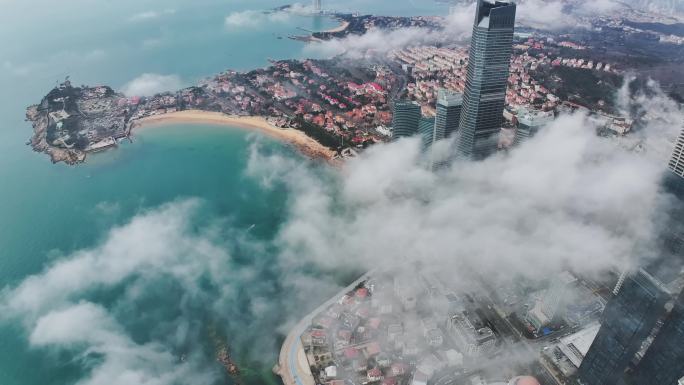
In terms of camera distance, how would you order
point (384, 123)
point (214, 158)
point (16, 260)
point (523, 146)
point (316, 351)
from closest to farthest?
point (316, 351) < point (16, 260) < point (523, 146) < point (214, 158) < point (384, 123)

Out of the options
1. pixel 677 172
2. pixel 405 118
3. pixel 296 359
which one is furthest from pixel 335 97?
pixel 677 172

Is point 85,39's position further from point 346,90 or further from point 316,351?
point 316,351

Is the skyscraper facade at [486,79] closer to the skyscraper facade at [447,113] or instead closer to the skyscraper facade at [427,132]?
the skyscraper facade at [447,113]

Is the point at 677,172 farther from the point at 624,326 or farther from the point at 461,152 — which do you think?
the point at 461,152

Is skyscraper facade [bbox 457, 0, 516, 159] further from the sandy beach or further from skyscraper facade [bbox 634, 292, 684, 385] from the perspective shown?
skyscraper facade [bbox 634, 292, 684, 385]

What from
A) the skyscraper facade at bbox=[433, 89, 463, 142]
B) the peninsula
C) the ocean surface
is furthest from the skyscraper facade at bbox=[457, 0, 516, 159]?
the ocean surface

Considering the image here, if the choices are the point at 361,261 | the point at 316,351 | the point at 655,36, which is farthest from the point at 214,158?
the point at 655,36
